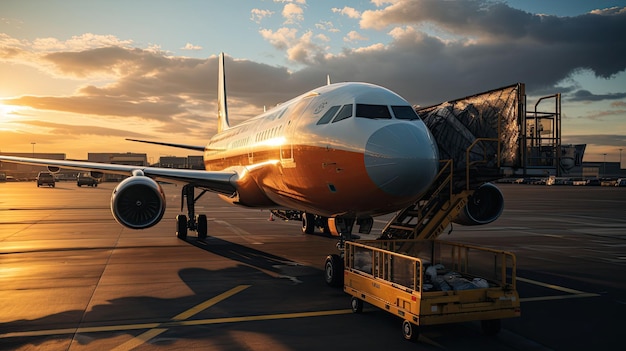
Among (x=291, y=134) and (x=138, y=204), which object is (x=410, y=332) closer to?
(x=291, y=134)

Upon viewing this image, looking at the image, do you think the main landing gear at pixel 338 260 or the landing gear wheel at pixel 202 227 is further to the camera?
the landing gear wheel at pixel 202 227

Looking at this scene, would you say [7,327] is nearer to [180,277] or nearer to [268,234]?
[180,277]

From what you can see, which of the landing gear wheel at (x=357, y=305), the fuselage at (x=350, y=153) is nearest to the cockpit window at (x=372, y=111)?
the fuselage at (x=350, y=153)

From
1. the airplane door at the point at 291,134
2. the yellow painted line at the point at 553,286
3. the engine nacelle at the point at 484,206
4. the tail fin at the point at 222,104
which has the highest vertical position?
the tail fin at the point at 222,104

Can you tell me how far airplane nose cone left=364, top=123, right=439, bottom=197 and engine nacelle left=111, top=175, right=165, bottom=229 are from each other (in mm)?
7410

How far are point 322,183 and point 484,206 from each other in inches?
295

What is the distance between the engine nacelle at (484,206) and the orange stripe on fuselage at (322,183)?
5683 millimetres

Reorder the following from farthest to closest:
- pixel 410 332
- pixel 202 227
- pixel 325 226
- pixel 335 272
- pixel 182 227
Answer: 1. pixel 325 226
2. pixel 202 227
3. pixel 182 227
4. pixel 335 272
5. pixel 410 332

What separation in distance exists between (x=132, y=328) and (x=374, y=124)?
20.2ft

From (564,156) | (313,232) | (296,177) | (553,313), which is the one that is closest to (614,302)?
(553,313)

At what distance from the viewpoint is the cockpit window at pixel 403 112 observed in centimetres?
1062

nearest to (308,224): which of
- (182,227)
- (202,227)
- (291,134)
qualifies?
(202,227)

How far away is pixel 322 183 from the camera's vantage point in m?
10.9

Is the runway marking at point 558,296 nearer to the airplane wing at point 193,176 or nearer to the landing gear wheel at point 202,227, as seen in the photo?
the airplane wing at point 193,176
